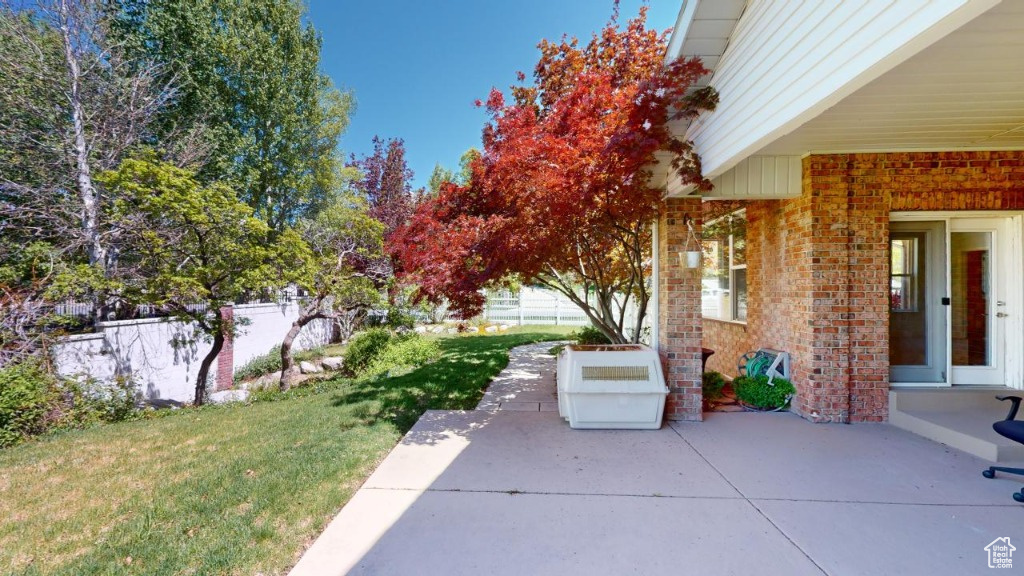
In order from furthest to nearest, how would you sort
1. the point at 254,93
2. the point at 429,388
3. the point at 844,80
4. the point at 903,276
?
the point at 254,93 → the point at 429,388 → the point at 903,276 → the point at 844,80

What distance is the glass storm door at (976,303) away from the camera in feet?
13.8

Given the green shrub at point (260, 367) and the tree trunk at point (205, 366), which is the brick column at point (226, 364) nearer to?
the green shrub at point (260, 367)

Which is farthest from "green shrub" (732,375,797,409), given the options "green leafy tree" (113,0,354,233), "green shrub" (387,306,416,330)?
"green leafy tree" (113,0,354,233)

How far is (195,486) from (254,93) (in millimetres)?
15136

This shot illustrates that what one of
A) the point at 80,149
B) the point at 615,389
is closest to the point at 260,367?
the point at 80,149

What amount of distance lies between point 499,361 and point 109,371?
6.53m

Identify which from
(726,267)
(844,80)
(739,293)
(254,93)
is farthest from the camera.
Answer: (254,93)

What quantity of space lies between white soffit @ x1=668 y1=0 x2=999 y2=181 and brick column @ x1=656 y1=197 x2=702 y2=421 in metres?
0.75

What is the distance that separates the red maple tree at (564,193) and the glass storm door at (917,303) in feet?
8.54

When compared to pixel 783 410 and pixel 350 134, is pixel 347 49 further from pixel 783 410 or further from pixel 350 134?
pixel 783 410

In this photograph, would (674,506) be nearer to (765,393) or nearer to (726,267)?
(765,393)

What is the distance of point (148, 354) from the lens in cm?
747

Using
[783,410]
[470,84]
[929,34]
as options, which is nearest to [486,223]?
[929,34]

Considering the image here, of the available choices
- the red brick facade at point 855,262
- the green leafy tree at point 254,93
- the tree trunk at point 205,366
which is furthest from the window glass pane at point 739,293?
the green leafy tree at point 254,93
